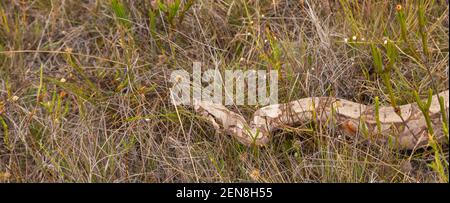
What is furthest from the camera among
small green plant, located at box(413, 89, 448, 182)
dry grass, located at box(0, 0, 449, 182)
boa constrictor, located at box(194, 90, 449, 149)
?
dry grass, located at box(0, 0, 449, 182)

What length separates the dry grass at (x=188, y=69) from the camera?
4434 millimetres

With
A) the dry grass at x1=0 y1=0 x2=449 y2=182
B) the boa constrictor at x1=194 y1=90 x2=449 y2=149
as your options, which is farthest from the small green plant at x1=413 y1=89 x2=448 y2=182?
the boa constrictor at x1=194 y1=90 x2=449 y2=149

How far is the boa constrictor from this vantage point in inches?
170

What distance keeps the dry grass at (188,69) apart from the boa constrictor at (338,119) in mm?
79

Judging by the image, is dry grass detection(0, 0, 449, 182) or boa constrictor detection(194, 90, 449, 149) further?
dry grass detection(0, 0, 449, 182)

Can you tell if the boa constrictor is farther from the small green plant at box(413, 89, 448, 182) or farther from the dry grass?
the small green plant at box(413, 89, 448, 182)

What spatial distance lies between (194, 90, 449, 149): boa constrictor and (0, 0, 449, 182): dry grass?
0.08 m

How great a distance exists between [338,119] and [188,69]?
1.27 meters

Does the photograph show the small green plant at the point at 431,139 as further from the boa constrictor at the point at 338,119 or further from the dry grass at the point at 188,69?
the boa constrictor at the point at 338,119

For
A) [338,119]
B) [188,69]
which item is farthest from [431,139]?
[188,69]

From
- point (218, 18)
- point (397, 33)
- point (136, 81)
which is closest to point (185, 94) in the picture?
point (136, 81)

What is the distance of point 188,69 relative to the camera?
16.6 feet

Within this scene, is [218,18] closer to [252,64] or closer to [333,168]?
[252,64]

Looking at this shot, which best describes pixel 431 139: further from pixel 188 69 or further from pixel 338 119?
pixel 188 69
